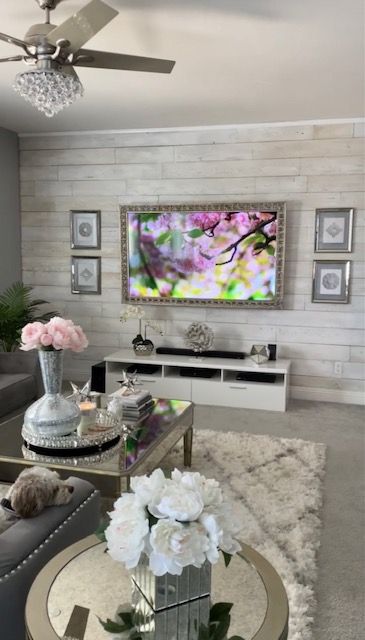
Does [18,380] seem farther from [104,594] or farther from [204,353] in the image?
[104,594]

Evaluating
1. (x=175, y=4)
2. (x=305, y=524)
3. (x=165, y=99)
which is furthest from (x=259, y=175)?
(x=305, y=524)

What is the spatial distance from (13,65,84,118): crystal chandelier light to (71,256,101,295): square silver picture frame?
9.68 ft

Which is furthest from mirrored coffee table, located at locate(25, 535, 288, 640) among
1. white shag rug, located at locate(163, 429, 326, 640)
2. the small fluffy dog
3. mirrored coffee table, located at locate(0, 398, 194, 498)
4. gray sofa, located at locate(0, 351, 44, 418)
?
gray sofa, located at locate(0, 351, 44, 418)

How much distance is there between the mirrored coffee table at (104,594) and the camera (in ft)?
4.23

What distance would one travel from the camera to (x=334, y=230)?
15.3ft

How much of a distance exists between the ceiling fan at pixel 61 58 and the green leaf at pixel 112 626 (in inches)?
79.7

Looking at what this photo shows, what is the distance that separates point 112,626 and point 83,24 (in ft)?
6.73

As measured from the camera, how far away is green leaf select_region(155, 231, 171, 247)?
502cm

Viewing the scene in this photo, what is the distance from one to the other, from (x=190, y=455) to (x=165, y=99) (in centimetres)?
258

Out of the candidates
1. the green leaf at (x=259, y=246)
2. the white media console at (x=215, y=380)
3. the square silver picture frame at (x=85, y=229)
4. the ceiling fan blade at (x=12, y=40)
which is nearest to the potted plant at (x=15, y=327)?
the square silver picture frame at (x=85, y=229)

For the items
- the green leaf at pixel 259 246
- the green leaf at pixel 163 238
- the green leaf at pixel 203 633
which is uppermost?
the green leaf at pixel 163 238

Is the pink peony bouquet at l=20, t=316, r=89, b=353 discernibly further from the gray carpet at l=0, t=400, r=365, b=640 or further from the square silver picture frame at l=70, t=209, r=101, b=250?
the square silver picture frame at l=70, t=209, r=101, b=250

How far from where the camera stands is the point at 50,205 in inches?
213

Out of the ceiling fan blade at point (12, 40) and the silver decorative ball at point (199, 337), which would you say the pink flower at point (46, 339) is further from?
the silver decorative ball at point (199, 337)
